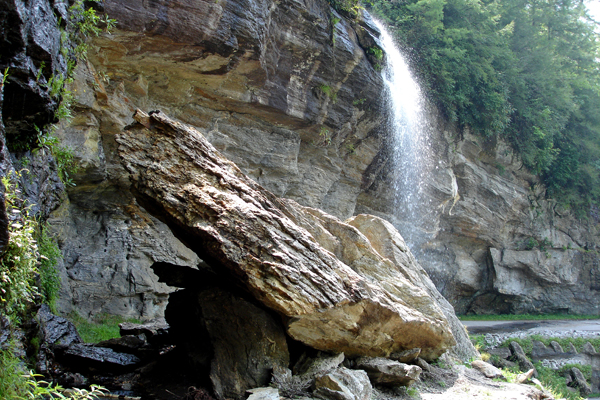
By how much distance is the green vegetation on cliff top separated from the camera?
1933 centimetres

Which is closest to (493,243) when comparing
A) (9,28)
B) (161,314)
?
(161,314)

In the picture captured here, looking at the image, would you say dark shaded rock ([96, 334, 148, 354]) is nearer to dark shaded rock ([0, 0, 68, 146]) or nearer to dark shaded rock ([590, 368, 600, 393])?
dark shaded rock ([0, 0, 68, 146])

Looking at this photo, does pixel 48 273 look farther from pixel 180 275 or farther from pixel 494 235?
pixel 494 235

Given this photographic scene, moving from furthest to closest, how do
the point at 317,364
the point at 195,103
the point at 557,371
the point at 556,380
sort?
1. the point at 557,371
2. the point at 556,380
3. the point at 195,103
4. the point at 317,364

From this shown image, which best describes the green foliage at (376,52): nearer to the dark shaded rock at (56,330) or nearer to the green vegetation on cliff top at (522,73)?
the green vegetation on cliff top at (522,73)

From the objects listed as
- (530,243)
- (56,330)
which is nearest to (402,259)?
(56,330)

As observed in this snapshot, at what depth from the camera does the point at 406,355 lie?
6477 millimetres

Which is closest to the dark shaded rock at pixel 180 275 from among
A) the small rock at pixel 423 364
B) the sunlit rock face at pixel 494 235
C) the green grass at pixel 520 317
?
the small rock at pixel 423 364

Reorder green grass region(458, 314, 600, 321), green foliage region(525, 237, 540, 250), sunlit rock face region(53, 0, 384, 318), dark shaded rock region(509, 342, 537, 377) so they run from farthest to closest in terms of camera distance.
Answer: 1. green foliage region(525, 237, 540, 250)
2. green grass region(458, 314, 600, 321)
3. dark shaded rock region(509, 342, 537, 377)
4. sunlit rock face region(53, 0, 384, 318)

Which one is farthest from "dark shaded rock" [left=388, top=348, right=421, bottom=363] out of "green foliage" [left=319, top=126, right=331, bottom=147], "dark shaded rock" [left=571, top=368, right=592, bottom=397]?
"dark shaded rock" [left=571, top=368, right=592, bottom=397]

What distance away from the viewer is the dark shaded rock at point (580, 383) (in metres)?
13.6

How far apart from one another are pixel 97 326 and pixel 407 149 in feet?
42.9

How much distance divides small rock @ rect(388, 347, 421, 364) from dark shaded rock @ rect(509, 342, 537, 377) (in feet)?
29.1

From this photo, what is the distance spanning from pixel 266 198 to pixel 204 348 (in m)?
2.19
